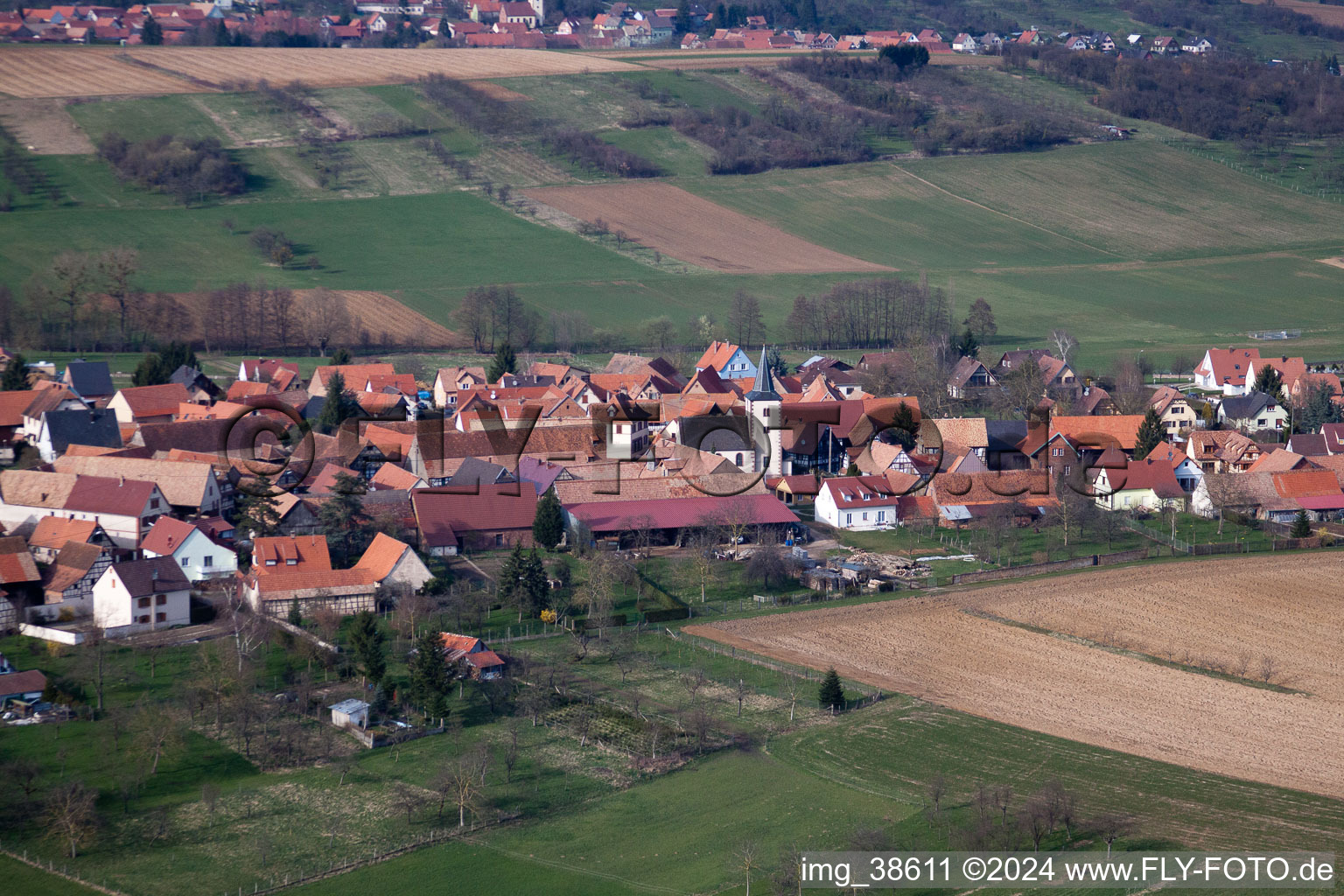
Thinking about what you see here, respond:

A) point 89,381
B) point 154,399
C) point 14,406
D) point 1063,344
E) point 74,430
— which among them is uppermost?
point 1063,344

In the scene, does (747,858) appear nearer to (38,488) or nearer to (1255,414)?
(38,488)

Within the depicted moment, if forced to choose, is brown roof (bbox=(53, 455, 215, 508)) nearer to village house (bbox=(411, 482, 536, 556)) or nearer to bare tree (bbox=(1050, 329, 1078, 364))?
village house (bbox=(411, 482, 536, 556))

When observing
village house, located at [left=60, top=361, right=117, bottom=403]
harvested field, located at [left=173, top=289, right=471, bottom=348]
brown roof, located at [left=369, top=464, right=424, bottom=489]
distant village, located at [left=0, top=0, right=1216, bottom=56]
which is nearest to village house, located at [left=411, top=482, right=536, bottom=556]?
brown roof, located at [left=369, top=464, right=424, bottom=489]

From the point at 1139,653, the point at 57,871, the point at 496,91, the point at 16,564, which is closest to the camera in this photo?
the point at 57,871

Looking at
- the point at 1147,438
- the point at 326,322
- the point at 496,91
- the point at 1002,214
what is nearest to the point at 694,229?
the point at 1002,214

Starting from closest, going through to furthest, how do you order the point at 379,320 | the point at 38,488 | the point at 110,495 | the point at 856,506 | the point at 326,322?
the point at 110,495 → the point at 38,488 → the point at 856,506 → the point at 326,322 → the point at 379,320

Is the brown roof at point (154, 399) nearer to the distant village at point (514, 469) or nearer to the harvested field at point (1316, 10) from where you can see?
the distant village at point (514, 469)

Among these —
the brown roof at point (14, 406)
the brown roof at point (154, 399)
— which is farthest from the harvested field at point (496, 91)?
the brown roof at point (14, 406)
